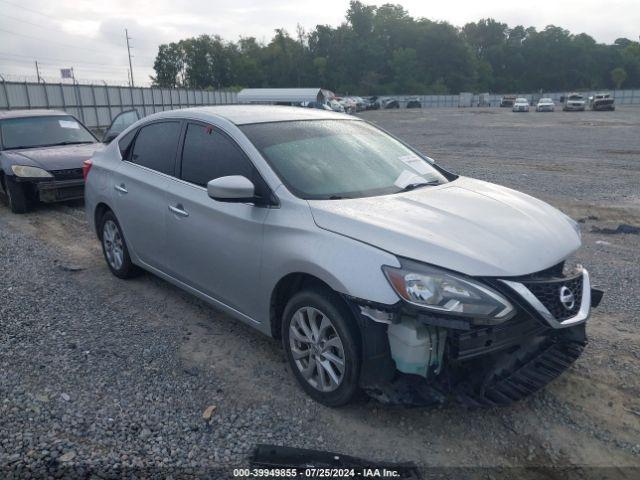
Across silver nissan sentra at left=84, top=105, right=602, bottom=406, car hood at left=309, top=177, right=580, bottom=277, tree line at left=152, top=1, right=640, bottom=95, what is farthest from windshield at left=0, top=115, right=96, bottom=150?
tree line at left=152, top=1, right=640, bottom=95

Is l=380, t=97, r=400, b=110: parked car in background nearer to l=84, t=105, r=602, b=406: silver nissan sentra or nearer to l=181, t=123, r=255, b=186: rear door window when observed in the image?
l=84, t=105, r=602, b=406: silver nissan sentra

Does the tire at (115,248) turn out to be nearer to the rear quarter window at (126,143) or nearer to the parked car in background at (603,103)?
the rear quarter window at (126,143)

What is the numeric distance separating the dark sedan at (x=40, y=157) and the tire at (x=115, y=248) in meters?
3.43

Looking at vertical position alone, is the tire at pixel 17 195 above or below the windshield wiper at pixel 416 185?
below

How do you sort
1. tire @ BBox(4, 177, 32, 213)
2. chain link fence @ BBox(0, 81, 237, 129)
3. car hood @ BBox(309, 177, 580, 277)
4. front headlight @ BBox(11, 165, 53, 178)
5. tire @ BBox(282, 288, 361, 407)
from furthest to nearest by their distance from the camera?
chain link fence @ BBox(0, 81, 237, 129) < tire @ BBox(4, 177, 32, 213) < front headlight @ BBox(11, 165, 53, 178) < tire @ BBox(282, 288, 361, 407) < car hood @ BBox(309, 177, 580, 277)

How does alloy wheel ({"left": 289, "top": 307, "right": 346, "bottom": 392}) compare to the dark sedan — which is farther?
the dark sedan

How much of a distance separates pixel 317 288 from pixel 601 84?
133603 millimetres

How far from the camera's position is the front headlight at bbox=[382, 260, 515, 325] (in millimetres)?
2844

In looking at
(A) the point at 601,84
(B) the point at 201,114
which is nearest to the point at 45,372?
(B) the point at 201,114

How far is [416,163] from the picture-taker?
448cm

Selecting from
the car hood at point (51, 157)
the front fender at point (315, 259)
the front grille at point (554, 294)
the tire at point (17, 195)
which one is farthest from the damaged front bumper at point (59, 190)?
the front grille at point (554, 294)

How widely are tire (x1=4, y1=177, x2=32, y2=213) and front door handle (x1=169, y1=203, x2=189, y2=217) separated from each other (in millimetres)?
5642

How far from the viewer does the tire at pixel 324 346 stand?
3.13 metres

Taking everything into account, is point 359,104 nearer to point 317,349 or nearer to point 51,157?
point 51,157
